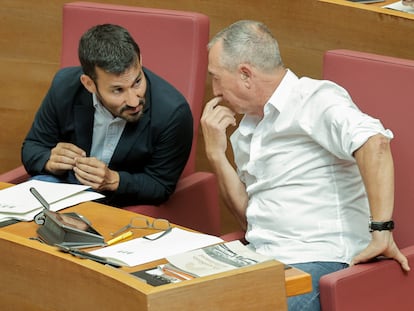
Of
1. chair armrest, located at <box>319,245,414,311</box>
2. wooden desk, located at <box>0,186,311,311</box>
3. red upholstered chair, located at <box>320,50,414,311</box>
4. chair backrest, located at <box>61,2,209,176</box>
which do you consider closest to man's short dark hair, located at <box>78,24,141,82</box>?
chair backrest, located at <box>61,2,209,176</box>

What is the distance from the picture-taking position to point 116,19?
358cm

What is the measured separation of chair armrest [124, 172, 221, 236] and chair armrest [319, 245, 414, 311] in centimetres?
82

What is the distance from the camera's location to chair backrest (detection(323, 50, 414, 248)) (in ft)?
9.59

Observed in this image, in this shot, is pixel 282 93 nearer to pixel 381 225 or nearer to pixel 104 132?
pixel 381 225

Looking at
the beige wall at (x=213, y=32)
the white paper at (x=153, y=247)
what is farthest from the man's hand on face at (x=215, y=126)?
the beige wall at (x=213, y=32)

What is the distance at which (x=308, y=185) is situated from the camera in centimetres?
288

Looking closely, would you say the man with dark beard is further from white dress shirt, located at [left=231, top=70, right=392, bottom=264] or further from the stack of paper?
white dress shirt, located at [left=231, top=70, right=392, bottom=264]

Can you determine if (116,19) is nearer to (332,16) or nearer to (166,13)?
(166,13)

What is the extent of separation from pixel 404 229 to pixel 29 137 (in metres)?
1.20

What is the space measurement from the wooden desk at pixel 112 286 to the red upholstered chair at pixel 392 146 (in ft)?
0.87

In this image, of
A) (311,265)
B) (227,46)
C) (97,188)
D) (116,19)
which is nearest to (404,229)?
(311,265)

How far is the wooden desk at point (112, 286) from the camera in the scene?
2252 mm

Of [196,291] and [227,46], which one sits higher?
[227,46]

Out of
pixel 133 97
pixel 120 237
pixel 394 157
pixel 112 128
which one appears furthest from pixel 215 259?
pixel 112 128
